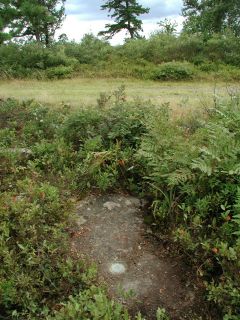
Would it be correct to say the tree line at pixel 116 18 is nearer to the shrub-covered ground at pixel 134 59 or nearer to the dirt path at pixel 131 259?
the shrub-covered ground at pixel 134 59

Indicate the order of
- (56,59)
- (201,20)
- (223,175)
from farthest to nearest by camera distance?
(201,20) → (56,59) → (223,175)

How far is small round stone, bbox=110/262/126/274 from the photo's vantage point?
Answer: 4.17m

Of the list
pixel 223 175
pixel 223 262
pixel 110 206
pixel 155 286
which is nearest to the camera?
pixel 223 262

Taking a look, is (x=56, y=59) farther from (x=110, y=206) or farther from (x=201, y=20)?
(x=110, y=206)

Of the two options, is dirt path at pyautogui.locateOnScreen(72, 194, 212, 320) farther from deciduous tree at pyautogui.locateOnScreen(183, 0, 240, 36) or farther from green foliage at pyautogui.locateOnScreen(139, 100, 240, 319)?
deciduous tree at pyautogui.locateOnScreen(183, 0, 240, 36)

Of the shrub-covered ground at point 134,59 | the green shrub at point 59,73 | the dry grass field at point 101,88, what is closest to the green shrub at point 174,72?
the shrub-covered ground at point 134,59

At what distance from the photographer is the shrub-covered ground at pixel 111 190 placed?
3.78 meters

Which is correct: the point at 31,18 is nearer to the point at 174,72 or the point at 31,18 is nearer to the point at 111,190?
the point at 174,72

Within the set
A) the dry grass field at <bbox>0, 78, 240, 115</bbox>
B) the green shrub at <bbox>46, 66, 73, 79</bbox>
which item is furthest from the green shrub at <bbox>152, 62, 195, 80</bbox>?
the green shrub at <bbox>46, 66, 73, 79</bbox>

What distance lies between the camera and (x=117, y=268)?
4.21 m

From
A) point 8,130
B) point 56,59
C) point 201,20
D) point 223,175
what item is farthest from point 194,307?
point 201,20

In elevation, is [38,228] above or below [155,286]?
above

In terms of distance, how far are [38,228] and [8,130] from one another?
3221mm

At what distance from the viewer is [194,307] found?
3783mm
